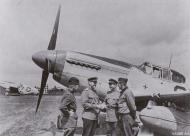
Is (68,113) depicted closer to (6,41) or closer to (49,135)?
(49,135)

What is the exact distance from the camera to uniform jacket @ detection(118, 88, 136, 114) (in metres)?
5.43

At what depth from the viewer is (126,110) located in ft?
17.9

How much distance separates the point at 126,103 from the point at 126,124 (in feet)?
1.41

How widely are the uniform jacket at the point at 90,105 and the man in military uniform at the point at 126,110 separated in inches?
22.7

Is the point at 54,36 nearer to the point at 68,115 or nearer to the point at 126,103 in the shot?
the point at 126,103

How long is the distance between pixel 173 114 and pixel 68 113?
2.97 meters

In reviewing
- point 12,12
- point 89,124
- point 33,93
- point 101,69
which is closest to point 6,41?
point 12,12

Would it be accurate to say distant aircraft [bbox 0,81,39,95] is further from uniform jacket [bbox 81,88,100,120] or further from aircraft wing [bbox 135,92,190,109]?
uniform jacket [bbox 81,88,100,120]

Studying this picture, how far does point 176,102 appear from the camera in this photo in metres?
7.12

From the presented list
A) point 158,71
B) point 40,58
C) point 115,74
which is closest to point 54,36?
point 40,58

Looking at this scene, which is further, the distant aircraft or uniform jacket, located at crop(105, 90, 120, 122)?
the distant aircraft

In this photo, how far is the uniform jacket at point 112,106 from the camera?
17.7ft

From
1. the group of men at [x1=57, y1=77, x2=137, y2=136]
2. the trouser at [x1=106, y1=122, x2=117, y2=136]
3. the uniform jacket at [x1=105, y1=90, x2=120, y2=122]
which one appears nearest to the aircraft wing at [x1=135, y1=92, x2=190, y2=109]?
the group of men at [x1=57, y1=77, x2=137, y2=136]

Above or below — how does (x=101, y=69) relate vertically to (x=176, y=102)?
above
